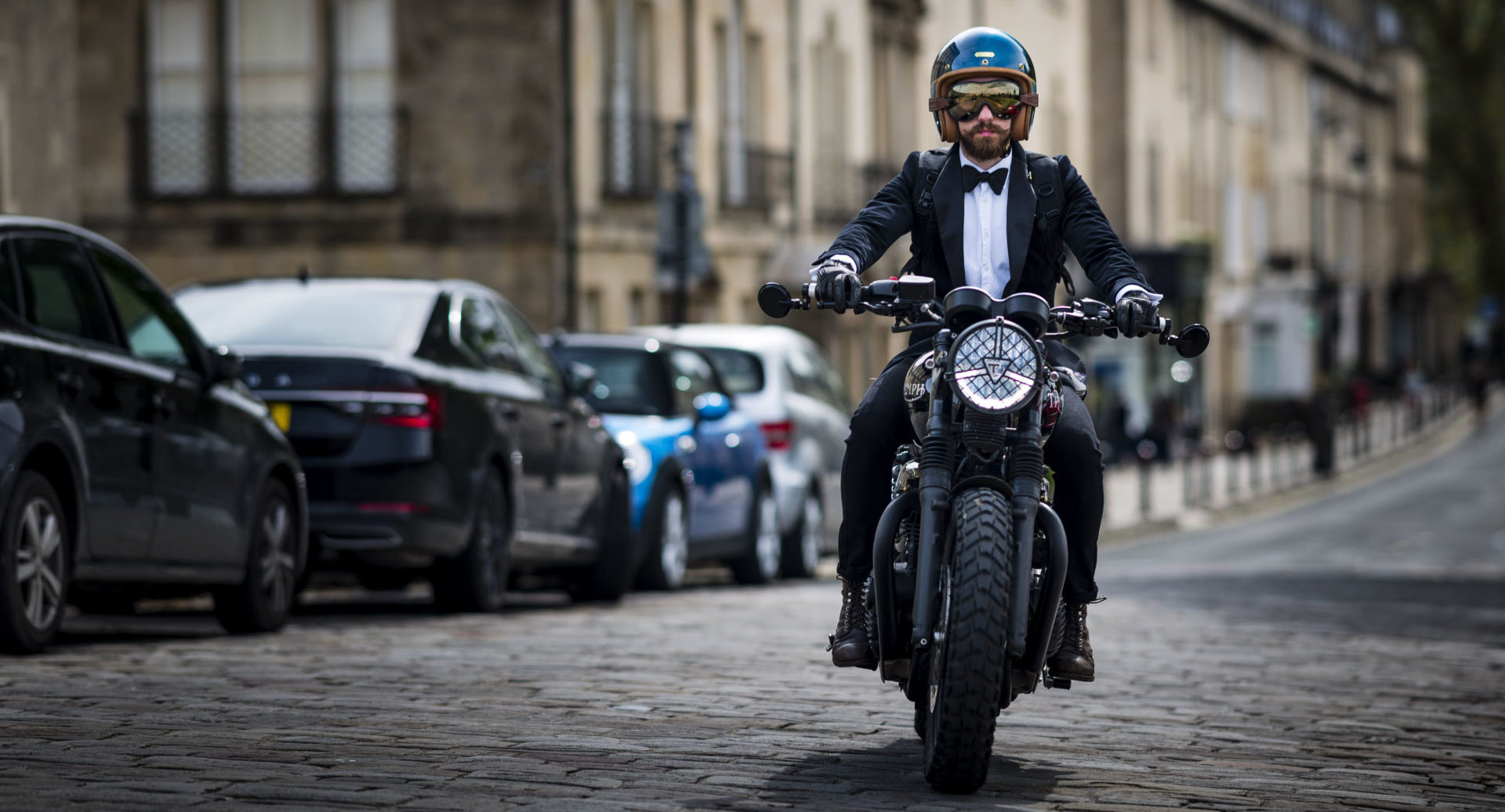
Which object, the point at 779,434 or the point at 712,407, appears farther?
the point at 779,434

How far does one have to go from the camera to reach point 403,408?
39.0 ft

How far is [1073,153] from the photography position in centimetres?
5412

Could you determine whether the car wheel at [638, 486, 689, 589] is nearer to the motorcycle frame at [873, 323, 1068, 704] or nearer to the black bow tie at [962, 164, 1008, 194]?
the black bow tie at [962, 164, 1008, 194]

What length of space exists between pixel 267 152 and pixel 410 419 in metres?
18.9

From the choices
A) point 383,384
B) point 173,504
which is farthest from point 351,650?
point 383,384

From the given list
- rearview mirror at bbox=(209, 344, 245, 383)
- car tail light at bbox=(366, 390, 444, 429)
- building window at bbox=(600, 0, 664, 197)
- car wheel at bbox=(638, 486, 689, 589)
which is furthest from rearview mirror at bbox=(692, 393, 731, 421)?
building window at bbox=(600, 0, 664, 197)

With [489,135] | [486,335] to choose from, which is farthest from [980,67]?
[489,135]

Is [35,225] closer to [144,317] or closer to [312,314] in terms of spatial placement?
[144,317]

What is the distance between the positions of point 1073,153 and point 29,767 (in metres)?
48.9

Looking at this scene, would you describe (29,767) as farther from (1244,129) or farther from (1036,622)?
(1244,129)

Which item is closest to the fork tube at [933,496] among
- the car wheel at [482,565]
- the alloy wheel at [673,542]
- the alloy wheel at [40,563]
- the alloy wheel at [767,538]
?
the alloy wheel at [40,563]

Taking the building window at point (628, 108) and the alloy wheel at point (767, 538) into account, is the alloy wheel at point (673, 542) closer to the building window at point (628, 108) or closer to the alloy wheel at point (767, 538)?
the alloy wheel at point (767, 538)

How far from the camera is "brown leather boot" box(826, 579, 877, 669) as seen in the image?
665 cm

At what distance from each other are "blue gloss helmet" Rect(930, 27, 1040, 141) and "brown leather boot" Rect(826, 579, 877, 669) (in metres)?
1.21
